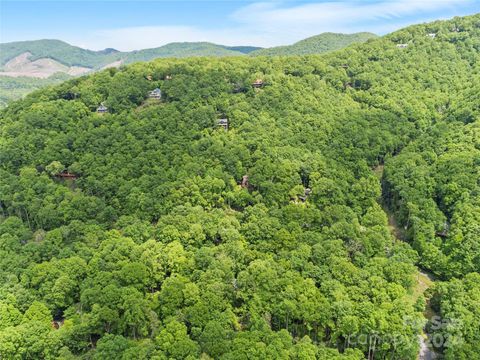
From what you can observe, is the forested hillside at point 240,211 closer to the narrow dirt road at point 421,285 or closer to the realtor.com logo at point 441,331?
the realtor.com logo at point 441,331

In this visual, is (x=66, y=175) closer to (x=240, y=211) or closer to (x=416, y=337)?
(x=240, y=211)

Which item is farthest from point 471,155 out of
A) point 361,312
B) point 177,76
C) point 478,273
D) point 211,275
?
point 177,76

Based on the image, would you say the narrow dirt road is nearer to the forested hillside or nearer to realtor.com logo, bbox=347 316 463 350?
realtor.com logo, bbox=347 316 463 350

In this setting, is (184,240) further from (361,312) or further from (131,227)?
(361,312)

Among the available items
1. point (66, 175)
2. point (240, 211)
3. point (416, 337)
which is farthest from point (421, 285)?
point (66, 175)

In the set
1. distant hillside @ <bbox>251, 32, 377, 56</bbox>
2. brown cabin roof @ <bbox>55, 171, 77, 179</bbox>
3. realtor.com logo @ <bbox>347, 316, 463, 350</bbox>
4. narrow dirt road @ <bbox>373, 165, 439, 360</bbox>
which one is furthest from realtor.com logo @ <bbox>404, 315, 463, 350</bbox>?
distant hillside @ <bbox>251, 32, 377, 56</bbox>

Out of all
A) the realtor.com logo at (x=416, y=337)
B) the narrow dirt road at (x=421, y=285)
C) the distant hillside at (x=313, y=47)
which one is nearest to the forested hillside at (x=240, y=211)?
the realtor.com logo at (x=416, y=337)
